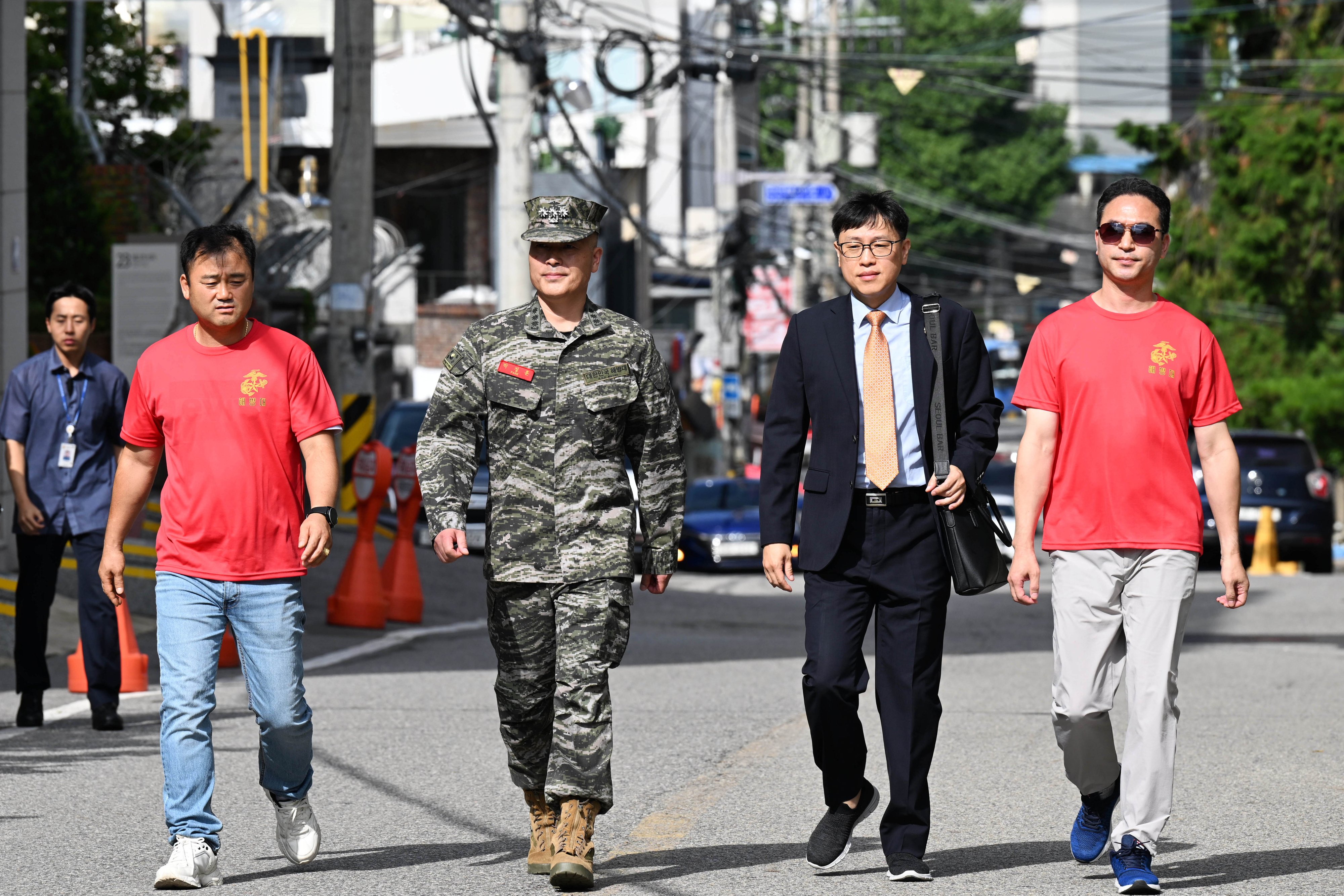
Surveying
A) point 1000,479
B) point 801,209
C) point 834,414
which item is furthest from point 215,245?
point 801,209

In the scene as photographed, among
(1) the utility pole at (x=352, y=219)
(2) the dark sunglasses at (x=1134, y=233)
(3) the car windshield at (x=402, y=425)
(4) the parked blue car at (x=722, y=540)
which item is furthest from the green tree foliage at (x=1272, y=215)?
(2) the dark sunglasses at (x=1134, y=233)

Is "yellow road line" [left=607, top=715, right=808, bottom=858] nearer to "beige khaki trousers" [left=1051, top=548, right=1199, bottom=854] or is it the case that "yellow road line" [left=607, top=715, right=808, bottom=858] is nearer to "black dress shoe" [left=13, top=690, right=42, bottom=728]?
"beige khaki trousers" [left=1051, top=548, right=1199, bottom=854]

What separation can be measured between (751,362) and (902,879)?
46849 mm

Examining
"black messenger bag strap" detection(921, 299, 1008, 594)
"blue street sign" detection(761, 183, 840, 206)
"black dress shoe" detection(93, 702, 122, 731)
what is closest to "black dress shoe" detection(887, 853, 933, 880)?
"black messenger bag strap" detection(921, 299, 1008, 594)

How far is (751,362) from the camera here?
52531 millimetres

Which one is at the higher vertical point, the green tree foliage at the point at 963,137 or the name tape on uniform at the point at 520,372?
the green tree foliage at the point at 963,137

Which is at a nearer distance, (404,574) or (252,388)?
(252,388)

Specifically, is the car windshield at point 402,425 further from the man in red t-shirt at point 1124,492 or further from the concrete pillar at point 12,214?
the man in red t-shirt at point 1124,492

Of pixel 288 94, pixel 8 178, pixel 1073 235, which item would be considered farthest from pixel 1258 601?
pixel 1073 235

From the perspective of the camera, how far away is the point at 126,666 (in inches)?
418

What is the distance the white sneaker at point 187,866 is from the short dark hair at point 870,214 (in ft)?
8.75

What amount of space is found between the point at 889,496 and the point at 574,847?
1.41 m

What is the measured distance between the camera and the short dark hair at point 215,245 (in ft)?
19.5

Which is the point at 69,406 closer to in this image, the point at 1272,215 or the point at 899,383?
the point at 899,383
